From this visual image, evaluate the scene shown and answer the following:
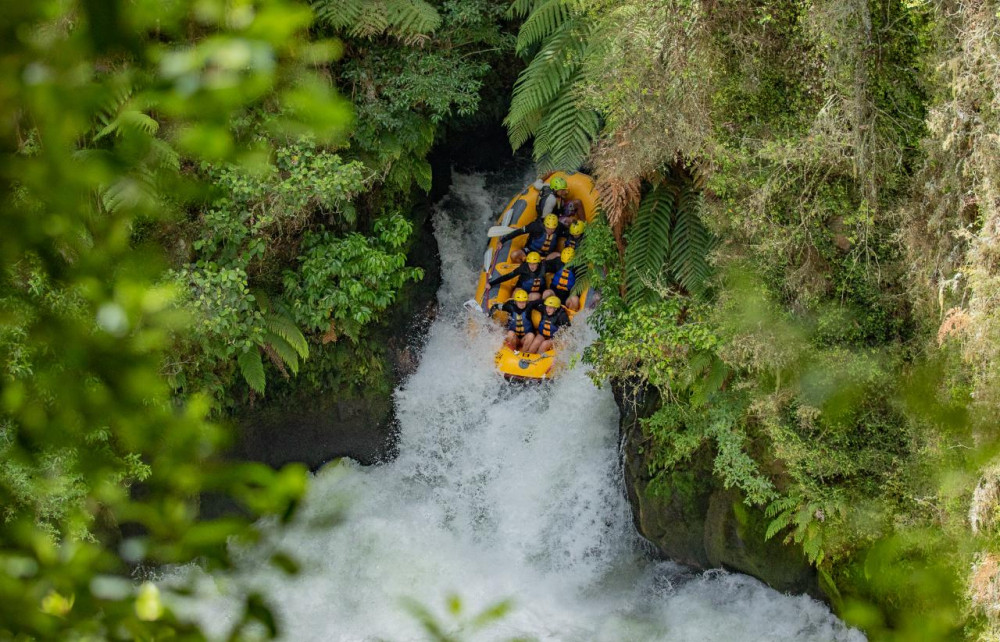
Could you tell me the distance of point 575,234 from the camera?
29.7ft

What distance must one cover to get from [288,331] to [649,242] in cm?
311

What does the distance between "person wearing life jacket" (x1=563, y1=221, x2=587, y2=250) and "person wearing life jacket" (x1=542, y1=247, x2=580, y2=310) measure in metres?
0.15

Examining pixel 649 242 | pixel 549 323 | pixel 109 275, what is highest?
pixel 549 323

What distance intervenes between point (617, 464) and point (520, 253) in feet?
7.59

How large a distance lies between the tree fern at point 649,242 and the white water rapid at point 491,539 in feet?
4.57

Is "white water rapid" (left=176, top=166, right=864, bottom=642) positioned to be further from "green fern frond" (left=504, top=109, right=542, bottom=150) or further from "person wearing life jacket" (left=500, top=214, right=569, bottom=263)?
"green fern frond" (left=504, top=109, right=542, bottom=150)

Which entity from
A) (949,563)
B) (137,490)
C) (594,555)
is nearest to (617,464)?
(594,555)

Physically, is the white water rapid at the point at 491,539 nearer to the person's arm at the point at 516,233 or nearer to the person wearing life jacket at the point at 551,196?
the person's arm at the point at 516,233

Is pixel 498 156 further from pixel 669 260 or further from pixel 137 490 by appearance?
pixel 137 490

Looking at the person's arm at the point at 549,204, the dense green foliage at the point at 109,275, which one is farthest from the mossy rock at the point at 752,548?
the dense green foliage at the point at 109,275

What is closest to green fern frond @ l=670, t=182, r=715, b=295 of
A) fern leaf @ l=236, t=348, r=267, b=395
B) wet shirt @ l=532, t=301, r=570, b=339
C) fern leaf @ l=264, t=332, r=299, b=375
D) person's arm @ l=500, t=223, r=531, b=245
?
wet shirt @ l=532, t=301, r=570, b=339

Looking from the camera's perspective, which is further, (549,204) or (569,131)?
(549,204)

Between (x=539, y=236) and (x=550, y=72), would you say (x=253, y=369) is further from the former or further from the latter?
(x=550, y=72)

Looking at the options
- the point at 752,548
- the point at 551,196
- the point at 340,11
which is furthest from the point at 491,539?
the point at 340,11
